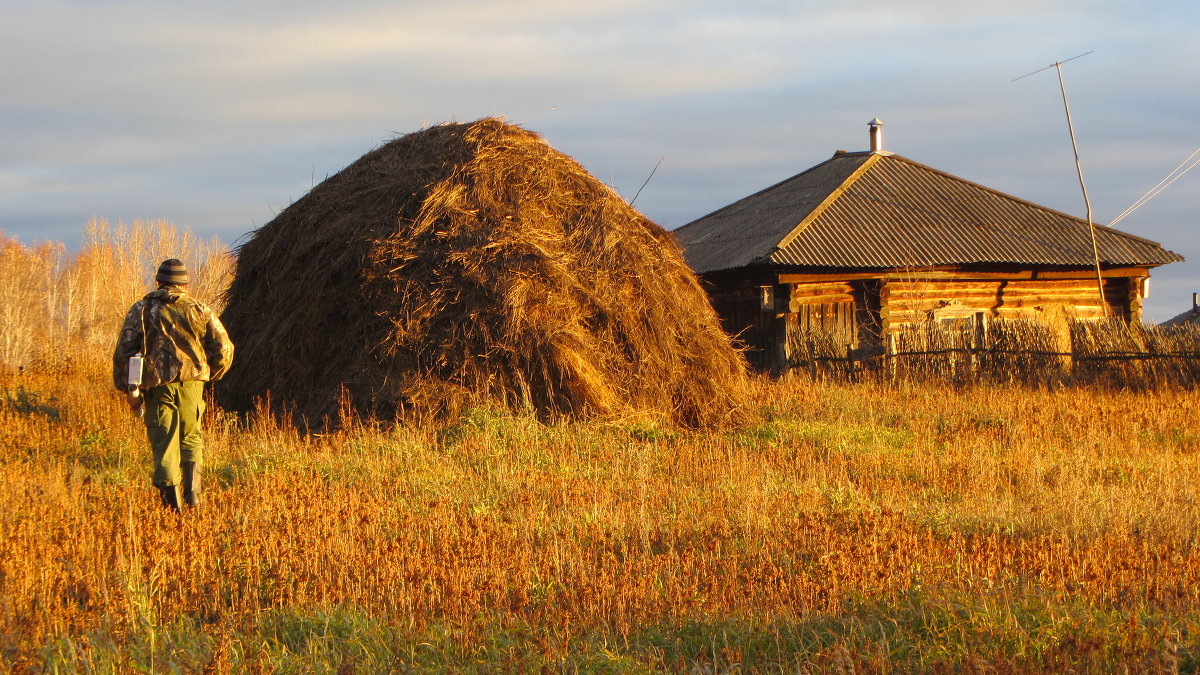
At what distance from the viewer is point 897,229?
1995cm

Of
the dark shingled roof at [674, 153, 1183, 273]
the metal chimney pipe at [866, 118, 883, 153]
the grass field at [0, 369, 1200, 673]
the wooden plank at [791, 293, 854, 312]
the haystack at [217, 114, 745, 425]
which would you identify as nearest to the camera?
the grass field at [0, 369, 1200, 673]

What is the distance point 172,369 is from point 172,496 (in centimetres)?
87

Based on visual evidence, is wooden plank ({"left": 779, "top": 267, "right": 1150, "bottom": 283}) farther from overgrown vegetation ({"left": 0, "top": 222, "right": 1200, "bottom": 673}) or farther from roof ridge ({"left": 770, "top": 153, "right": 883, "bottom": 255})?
overgrown vegetation ({"left": 0, "top": 222, "right": 1200, "bottom": 673})

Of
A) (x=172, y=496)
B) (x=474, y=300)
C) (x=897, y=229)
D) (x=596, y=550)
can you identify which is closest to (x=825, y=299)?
(x=897, y=229)

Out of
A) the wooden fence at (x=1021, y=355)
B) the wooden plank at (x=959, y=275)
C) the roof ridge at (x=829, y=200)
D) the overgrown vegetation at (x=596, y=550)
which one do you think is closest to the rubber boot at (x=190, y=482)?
the overgrown vegetation at (x=596, y=550)

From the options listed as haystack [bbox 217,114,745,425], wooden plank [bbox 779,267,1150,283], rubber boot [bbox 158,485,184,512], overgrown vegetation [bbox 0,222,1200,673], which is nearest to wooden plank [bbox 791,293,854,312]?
wooden plank [bbox 779,267,1150,283]

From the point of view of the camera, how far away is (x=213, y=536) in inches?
227

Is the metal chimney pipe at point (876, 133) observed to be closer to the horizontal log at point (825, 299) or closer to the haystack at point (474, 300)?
the horizontal log at point (825, 299)

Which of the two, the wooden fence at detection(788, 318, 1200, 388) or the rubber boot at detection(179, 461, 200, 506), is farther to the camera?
the wooden fence at detection(788, 318, 1200, 388)

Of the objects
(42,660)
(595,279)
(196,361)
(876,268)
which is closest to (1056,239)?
(876,268)

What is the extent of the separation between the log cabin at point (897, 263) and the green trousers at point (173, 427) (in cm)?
1177

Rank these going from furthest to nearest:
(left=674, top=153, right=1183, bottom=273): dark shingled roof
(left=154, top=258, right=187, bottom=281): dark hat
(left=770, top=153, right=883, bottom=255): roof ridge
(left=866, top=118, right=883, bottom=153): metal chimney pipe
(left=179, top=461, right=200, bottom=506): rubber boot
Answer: (left=866, top=118, right=883, bottom=153): metal chimney pipe
(left=674, top=153, right=1183, bottom=273): dark shingled roof
(left=770, top=153, right=883, bottom=255): roof ridge
(left=154, top=258, right=187, bottom=281): dark hat
(left=179, top=461, right=200, bottom=506): rubber boot

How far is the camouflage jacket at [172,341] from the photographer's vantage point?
6844mm

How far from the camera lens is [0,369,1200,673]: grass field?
3924mm
